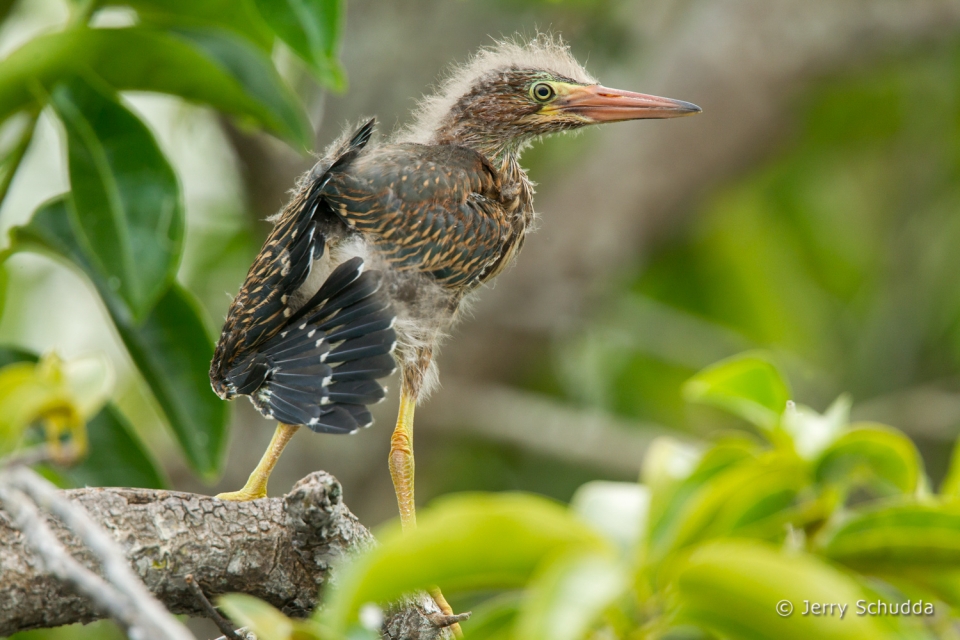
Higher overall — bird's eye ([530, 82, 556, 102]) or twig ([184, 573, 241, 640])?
bird's eye ([530, 82, 556, 102])

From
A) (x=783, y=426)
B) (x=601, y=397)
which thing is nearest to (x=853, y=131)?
(x=601, y=397)

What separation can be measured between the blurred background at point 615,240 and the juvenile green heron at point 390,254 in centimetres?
204

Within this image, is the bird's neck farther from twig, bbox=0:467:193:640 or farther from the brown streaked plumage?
twig, bbox=0:467:193:640

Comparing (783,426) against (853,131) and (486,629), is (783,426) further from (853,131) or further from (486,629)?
(853,131)

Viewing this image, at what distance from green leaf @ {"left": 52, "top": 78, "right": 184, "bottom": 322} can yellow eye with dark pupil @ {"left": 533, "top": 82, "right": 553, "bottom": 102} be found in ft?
3.00

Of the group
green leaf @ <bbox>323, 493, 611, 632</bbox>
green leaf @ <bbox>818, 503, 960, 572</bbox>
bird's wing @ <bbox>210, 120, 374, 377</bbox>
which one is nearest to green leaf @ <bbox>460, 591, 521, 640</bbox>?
green leaf @ <bbox>323, 493, 611, 632</bbox>

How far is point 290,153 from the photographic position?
485 centimetres

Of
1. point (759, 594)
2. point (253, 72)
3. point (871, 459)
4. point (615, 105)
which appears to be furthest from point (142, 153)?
point (759, 594)

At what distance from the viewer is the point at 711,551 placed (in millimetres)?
1093

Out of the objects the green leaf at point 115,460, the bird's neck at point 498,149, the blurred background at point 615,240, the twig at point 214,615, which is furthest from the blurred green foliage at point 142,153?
the blurred background at point 615,240

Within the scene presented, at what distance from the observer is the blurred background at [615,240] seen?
199 inches

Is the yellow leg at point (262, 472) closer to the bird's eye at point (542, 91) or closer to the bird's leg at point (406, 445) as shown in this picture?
the bird's leg at point (406, 445)

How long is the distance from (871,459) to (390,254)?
1.03 metres

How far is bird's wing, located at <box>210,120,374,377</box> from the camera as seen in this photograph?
6.86ft
